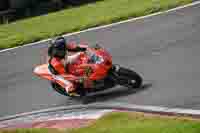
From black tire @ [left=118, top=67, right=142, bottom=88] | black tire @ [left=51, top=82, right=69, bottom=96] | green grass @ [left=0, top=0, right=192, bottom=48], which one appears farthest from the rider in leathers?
green grass @ [left=0, top=0, right=192, bottom=48]

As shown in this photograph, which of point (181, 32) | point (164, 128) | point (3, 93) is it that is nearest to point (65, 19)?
point (181, 32)

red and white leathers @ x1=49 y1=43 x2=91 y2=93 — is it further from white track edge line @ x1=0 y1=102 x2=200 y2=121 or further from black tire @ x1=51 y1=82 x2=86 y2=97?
white track edge line @ x1=0 y1=102 x2=200 y2=121

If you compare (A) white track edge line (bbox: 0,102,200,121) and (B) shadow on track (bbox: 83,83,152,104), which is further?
(B) shadow on track (bbox: 83,83,152,104)

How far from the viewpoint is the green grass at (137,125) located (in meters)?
10.8

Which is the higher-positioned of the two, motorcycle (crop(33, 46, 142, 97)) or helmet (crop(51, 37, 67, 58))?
helmet (crop(51, 37, 67, 58))

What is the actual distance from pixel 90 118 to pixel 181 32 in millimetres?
7251

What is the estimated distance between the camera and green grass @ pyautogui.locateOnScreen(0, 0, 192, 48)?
23375 millimetres

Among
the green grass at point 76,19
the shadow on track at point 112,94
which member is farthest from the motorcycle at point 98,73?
the green grass at point 76,19

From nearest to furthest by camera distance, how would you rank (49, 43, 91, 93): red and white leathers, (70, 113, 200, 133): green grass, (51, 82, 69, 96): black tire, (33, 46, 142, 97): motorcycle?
1. (70, 113, 200, 133): green grass
2. (33, 46, 142, 97): motorcycle
3. (49, 43, 91, 93): red and white leathers
4. (51, 82, 69, 96): black tire

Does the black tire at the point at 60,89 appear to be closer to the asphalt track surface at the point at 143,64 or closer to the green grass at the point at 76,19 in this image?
the asphalt track surface at the point at 143,64

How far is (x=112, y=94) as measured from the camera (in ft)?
50.7

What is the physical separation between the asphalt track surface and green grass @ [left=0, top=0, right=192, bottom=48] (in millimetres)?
881

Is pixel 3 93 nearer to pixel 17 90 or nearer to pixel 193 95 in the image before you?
pixel 17 90

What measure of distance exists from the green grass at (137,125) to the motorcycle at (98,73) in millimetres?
2332
